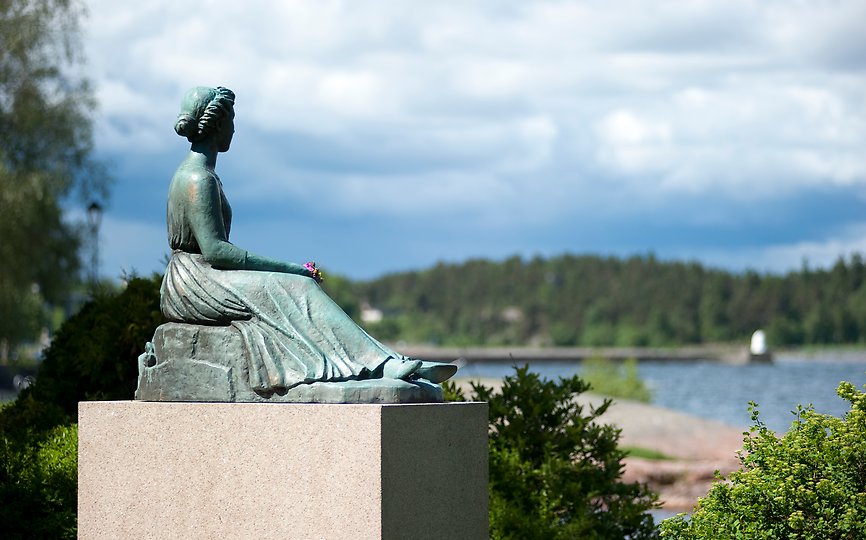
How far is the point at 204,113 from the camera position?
6.33 metres

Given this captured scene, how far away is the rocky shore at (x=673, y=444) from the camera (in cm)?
1830

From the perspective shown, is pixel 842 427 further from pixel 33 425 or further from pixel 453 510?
pixel 33 425

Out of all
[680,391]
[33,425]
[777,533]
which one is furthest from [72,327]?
[680,391]

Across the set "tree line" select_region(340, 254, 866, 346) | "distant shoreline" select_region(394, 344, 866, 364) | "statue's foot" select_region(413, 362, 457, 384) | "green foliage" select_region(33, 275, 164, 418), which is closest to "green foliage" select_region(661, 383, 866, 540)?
"statue's foot" select_region(413, 362, 457, 384)

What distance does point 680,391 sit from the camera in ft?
166

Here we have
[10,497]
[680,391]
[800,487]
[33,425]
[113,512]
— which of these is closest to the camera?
[800,487]

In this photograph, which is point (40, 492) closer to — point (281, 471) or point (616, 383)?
point (281, 471)

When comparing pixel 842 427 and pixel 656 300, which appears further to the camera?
pixel 656 300

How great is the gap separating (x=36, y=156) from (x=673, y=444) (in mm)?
15380

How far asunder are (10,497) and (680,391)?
4505 cm

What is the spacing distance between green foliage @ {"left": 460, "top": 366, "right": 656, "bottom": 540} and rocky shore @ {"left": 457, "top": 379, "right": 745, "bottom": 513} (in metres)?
9.87

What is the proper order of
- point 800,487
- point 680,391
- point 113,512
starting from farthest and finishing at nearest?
point 680,391 < point 113,512 < point 800,487

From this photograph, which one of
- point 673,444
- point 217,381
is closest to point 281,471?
point 217,381

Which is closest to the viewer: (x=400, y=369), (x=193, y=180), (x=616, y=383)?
(x=400, y=369)
